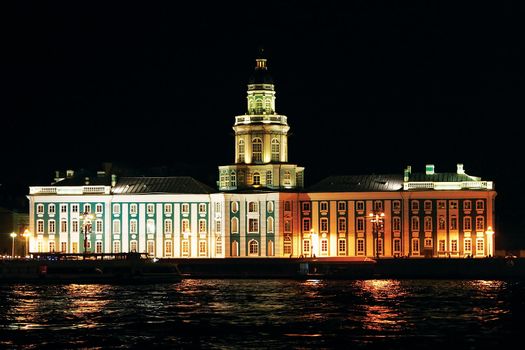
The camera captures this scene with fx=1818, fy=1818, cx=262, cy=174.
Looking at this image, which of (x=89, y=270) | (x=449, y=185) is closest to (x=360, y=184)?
(x=449, y=185)

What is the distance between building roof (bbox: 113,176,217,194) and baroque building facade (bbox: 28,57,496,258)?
0.10m

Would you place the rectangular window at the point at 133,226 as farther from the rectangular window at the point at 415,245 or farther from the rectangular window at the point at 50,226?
the rectangular window at the point at 415,245

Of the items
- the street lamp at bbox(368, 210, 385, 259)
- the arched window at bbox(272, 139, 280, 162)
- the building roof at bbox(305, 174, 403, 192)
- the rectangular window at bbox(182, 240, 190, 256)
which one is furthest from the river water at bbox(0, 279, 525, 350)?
the arched window at bbox(272, 139, 280, 162)

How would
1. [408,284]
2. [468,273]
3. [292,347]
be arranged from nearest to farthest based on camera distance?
[292,347] → [408,284] → [468,273]

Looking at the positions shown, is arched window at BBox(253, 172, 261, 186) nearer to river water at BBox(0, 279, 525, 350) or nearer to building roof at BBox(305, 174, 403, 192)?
building roof at BBox(305, 174, 403, 192)

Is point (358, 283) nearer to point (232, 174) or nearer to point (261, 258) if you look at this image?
point (261, 258)

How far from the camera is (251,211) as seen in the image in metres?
171

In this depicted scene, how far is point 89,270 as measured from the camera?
14875 cm

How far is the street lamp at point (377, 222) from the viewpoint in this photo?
162 meters

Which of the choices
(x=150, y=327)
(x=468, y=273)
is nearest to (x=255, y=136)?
(x=468, y=273)

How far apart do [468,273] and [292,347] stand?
69.9 metres

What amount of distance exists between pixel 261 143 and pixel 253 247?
9.84m

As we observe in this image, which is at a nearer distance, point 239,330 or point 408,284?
point 239,330

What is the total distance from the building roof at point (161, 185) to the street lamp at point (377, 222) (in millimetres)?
16050
